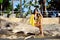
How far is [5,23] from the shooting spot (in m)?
8.96

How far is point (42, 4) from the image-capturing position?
1092 centimetres

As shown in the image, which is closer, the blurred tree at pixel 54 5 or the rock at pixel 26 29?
the rock at pixel 26 29

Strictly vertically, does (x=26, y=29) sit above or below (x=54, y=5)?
below

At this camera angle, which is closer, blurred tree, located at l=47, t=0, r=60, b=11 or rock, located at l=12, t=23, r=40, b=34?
rock, located at l=12, t=23, r=40, b=34

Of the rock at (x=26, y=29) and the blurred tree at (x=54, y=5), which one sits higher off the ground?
the blurred tree at (x=54, y=5)

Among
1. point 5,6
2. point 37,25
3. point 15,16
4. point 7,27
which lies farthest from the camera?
point 5,6

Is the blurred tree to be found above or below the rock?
above

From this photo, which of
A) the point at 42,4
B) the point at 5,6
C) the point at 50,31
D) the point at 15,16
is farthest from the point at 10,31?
the point at 5,6

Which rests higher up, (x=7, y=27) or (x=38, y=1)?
(x=38, y=1)

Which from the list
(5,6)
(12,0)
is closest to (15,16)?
(12,0)

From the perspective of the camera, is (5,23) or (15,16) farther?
(15,16)

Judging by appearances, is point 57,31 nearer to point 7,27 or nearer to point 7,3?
point 7,27

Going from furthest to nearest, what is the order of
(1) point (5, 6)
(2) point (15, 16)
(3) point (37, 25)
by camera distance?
1. (1) point (5, 6)
2. (2) point (15, 16)
3. (3) point (37, 25)

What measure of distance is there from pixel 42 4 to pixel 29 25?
8.68 ft
